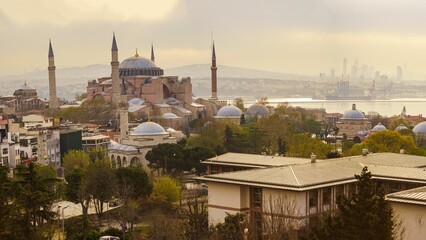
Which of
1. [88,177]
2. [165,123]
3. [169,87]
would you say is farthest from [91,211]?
[169,87]

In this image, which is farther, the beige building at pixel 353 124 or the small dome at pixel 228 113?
the beige building at pixel 353 124

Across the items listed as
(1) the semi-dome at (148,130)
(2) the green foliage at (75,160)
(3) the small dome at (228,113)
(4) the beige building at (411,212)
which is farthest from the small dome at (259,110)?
(4) the beige building at (411,212)

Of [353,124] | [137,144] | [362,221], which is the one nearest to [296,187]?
[362,221]

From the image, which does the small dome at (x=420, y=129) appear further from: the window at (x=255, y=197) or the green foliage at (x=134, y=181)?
the window at (x=255, y=197)

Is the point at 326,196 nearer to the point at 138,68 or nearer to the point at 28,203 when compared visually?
the point at 28,203

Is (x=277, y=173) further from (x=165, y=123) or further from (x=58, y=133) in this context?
(x=165, y=123)

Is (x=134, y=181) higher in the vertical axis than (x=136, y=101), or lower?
lower
